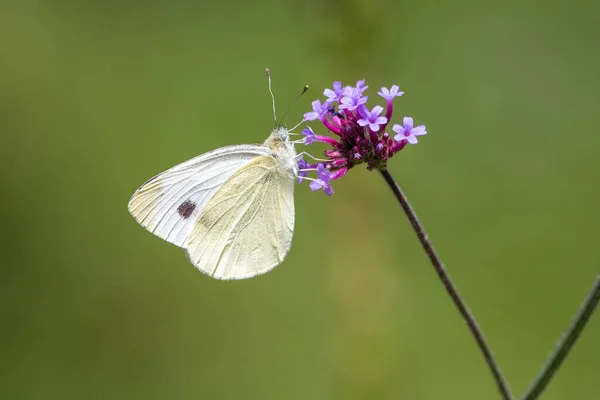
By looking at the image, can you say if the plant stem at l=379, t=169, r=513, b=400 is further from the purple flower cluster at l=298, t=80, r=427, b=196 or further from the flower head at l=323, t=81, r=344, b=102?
the flower head at l=323, t=81, r=344, b=102

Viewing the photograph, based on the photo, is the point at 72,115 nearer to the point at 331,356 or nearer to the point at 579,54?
the point at 331,356

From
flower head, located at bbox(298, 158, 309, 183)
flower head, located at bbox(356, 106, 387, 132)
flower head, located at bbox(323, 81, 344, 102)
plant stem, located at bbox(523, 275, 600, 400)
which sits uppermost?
flower head, located at bbox(323, 81, 344, 102)

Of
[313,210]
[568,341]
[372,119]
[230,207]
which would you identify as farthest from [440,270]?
[313,210]

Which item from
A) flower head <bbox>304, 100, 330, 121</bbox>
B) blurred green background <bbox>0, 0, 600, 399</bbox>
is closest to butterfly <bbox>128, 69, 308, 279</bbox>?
flower head <bbox>304, 100, 330, 121</bbox>

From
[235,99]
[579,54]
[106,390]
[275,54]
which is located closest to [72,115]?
[235,99]

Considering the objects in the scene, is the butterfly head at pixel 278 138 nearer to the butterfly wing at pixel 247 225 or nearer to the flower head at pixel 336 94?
the butterfly wing at pixel 247 225

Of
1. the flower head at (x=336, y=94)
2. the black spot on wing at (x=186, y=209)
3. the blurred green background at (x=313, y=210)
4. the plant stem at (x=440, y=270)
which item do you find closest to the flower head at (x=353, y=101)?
the flower head at (x=336, y=94)

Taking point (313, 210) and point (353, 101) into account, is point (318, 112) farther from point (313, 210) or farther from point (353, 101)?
point (313, 210)
